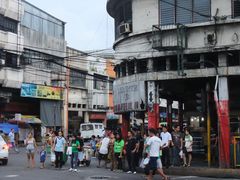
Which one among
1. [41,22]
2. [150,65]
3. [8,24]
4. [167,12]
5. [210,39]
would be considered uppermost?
[41,22]

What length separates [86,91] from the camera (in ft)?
199

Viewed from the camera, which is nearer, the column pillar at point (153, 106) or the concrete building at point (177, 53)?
the concrete building at point (177, 53)

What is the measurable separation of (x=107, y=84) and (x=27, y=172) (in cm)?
4638

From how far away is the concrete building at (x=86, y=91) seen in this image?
5684 cm

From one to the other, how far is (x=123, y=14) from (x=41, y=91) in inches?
938

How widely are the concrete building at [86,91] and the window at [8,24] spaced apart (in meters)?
9.38

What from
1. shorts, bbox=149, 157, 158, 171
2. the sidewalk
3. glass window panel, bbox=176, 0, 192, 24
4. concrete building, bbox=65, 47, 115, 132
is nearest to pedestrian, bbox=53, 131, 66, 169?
the sidewalk

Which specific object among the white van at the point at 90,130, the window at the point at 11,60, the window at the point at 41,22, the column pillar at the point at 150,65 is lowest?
the white van at the point at 90,130

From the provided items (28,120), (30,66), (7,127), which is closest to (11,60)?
(30,66)

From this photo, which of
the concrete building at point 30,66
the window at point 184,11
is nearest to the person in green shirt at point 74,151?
the window at point 184,11

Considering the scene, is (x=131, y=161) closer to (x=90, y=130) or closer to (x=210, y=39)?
(x=210, y=39)

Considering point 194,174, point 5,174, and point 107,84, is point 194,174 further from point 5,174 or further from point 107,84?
point 107,84

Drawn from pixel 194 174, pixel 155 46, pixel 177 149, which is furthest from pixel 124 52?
pixel 194 174

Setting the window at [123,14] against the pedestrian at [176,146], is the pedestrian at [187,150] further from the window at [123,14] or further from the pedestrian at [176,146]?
A: the window at [123,14]
